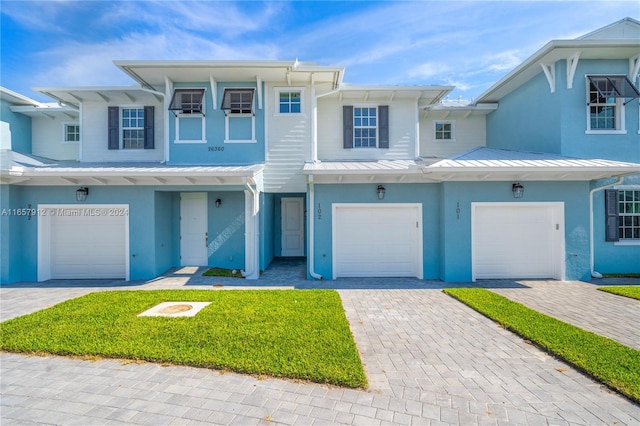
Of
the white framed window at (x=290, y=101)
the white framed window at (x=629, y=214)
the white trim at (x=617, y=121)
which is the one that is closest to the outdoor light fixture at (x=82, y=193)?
the white framed window at (x=290, y=101)

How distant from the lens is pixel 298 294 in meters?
7.12

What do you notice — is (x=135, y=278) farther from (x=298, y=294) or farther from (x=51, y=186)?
(x=298, y=294)

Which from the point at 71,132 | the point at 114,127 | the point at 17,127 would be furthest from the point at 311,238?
the point at 17,127

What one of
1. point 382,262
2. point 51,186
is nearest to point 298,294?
point 382,262

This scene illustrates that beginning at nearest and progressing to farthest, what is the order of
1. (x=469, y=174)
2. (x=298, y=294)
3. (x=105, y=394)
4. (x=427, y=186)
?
(x=105, y=394) < (x=298, y=294) < (x=469, y=174) < (x=427, y=186)

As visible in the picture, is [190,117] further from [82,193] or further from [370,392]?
[370,392]

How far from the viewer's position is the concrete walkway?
9.41 ft

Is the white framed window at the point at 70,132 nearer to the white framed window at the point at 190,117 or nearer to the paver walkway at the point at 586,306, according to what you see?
the white framed window at the point at 190,117

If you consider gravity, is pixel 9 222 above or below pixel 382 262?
above

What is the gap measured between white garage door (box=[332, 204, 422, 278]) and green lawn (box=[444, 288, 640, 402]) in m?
2.78

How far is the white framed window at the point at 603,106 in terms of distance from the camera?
9.12 meters

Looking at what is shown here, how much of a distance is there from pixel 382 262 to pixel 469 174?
342 centimetres

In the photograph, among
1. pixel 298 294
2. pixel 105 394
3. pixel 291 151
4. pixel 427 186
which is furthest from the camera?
pixel 291 151

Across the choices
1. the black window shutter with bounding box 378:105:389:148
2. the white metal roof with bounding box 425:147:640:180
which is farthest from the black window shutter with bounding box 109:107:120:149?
the white metal roof with bounding box 425:147:640:180
